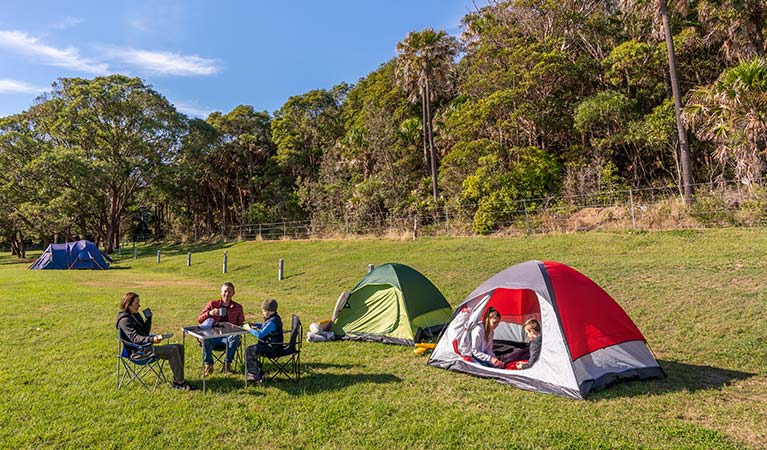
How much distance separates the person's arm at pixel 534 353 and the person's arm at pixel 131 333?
15.0ft

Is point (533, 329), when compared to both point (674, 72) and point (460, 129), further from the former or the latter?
point (460, 129)

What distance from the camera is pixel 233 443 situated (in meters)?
3.94

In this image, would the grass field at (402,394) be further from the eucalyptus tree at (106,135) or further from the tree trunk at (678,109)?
the eucalyptus tree at (106,135)

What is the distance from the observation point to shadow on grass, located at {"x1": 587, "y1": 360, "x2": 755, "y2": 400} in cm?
503

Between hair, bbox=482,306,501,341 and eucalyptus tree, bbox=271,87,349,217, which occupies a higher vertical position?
eucalyptus tree, bbox=271,87,349,217

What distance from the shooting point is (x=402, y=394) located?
510 cm

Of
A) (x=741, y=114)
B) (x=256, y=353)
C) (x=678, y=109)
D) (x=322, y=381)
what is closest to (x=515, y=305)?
(x=322, y=381)

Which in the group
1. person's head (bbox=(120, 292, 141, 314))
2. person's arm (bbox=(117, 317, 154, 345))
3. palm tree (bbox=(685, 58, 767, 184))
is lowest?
person's arm (bbox=(117, 317, 154, 345))

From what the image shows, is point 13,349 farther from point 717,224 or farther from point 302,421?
point 717,224

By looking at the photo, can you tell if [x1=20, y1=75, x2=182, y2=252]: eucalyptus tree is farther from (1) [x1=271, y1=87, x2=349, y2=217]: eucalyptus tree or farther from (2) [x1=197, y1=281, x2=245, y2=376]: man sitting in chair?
(2) [x1=197, y1=281, x2=245, y2=376]: man sitting in chair

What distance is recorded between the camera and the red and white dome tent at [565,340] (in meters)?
5.17

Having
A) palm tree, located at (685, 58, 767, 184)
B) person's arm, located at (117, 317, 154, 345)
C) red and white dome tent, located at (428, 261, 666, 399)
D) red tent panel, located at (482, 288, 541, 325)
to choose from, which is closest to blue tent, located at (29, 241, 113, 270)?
person's arm, located at (117, 317, 154, 345)

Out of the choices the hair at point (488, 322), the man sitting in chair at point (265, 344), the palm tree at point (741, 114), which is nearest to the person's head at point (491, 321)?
the hair at point (488, 322)

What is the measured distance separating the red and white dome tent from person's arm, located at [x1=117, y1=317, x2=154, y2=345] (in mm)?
3693
